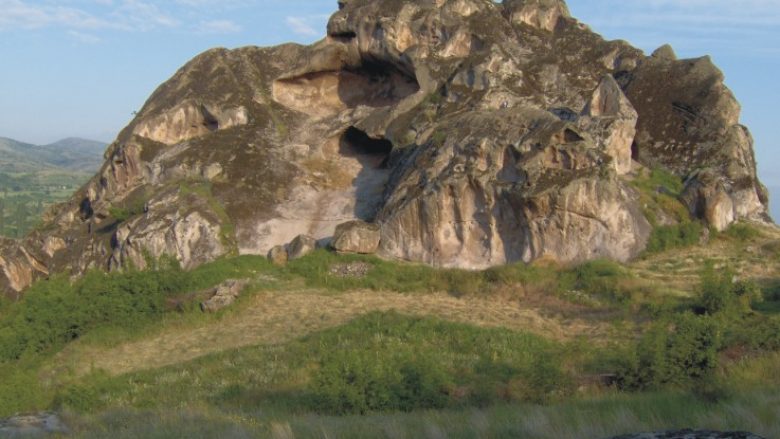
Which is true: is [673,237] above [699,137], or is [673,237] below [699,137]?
below

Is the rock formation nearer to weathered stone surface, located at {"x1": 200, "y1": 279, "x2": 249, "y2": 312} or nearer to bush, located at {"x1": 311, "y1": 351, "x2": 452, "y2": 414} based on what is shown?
weathered stone surface, located at {"x1": 200, "y1": 279, "x2": 249, "y2": 312}

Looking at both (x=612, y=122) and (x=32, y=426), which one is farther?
(x=612, y=122)

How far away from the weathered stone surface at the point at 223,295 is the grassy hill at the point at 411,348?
0.28 metres

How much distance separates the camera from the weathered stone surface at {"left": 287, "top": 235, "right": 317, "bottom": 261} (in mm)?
25516

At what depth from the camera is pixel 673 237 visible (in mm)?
23188

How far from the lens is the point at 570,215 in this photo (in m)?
22.9

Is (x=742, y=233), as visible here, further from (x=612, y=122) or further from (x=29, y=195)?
(x=29, y=195)

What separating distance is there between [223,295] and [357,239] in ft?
15.6

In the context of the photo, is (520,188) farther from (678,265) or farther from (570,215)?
(678,265)

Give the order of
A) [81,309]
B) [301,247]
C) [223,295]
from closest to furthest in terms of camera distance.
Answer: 1. [81,309]
2. [223,295]
3. [301,247]

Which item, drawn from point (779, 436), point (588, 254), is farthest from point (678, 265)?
point (779, 436)

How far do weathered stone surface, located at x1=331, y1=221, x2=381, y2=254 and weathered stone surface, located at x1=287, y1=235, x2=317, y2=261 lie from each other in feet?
3.15

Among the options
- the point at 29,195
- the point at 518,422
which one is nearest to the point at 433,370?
the point at 518,422

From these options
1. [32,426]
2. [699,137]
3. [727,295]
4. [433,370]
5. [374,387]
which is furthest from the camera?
[699,137]
